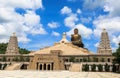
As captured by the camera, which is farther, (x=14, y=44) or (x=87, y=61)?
(x=14, y=44)

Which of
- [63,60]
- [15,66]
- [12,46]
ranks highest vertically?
[12,46]

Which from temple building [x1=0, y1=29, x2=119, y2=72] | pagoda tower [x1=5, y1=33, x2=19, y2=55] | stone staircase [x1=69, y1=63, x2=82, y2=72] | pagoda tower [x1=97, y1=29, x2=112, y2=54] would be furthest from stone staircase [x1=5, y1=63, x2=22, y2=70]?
pagoda tower [x1=97, y1=29, x2=112, y2=54]

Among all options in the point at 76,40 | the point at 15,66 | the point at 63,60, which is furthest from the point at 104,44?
the point at 15,66

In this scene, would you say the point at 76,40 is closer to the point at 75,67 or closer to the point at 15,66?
the point at 75,67

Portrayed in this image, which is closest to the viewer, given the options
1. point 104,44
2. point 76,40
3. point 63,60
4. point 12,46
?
point 63,60

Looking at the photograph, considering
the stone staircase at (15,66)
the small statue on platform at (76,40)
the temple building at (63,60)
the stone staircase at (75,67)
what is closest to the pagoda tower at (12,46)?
the temple building at (63,60)

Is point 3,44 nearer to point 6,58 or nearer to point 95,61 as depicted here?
point 6,58

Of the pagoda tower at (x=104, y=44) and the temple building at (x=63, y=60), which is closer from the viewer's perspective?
the temple building at (x=63, y=60)

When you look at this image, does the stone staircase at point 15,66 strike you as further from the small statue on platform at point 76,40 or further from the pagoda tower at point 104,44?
the small statue on platform at point 76,40

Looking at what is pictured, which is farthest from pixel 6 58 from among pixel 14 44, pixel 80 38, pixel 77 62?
pixel 80 38

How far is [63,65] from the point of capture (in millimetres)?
78125

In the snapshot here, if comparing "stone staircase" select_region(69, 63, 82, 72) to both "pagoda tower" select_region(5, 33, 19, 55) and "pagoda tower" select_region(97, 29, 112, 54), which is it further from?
"pagoda tower" select_region(5, 33, 19, 55)

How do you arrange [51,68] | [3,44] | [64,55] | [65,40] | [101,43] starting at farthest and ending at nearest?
[3,44]
[65,40]
[101,43]
[64,55]
[51,68]

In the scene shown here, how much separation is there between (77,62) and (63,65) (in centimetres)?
469
